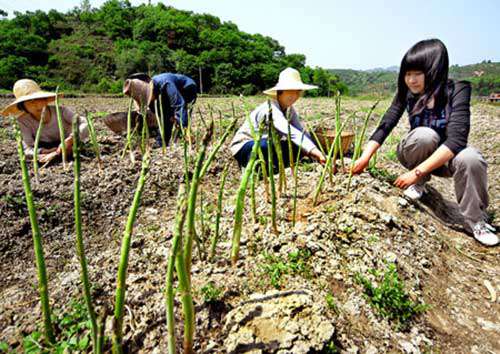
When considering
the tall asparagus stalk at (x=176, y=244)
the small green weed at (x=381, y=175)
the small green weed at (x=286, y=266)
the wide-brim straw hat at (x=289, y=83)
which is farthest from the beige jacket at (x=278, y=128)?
the tall asparagus stalk at (x=176, y=244)

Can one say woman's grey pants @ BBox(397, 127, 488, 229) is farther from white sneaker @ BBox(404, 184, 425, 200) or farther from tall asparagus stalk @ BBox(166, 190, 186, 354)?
tall asparagus stalk @ BBox(166, 190, 186, 354)

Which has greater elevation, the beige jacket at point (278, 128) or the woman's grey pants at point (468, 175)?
the beige jacket at point (278, 128)

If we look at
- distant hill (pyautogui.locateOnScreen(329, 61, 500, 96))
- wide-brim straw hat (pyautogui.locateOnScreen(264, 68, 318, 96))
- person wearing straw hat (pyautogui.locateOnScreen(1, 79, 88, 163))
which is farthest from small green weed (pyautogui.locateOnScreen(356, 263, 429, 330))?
distant hill (pyautogui.locateOnScreen(329, 61, 500, 96))

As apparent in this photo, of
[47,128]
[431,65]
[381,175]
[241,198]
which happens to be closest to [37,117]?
[47,128]

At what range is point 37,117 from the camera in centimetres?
375

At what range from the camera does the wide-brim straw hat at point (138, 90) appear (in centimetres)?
432

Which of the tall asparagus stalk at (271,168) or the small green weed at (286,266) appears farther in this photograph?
the tall asparagus stalk at (271,168)

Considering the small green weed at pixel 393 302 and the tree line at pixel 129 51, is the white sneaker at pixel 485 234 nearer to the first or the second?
the small green weed at pixel 393 302

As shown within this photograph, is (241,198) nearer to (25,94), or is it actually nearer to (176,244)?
(176,244)

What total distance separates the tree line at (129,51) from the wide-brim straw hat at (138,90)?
39.0 metres

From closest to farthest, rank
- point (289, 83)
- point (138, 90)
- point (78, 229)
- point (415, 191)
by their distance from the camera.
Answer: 1. point (78, 229)
2. point (415, 191)
3. point (289, 83)
4. point (138, 90)

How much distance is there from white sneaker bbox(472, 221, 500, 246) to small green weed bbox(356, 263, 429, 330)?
1228 mm

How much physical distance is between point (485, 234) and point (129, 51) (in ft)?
191

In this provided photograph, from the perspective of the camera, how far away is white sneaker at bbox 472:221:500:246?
8.32ft
